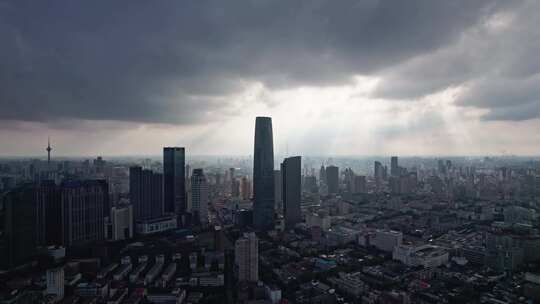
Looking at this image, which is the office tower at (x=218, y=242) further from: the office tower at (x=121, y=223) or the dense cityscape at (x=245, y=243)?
the office tower at (x=121, y=223)

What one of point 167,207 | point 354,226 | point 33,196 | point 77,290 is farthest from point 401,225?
point 33,196

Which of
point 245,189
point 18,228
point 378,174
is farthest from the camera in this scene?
point 378,174

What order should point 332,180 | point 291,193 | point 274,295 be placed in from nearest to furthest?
point 274,295
point 291,193
point 332,180

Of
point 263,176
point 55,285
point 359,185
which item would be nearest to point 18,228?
point 55,285

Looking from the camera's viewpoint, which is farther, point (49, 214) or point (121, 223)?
point (121, 223)

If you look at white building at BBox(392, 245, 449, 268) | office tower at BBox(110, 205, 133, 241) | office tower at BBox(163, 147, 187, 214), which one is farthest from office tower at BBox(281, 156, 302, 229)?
office tower at BBox(110, 205, 133, 241)

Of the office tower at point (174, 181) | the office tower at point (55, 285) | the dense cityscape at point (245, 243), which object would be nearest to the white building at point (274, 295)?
the dense cityscape at point (245, 243)

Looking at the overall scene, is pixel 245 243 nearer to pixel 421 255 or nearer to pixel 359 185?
pixel 421 255
